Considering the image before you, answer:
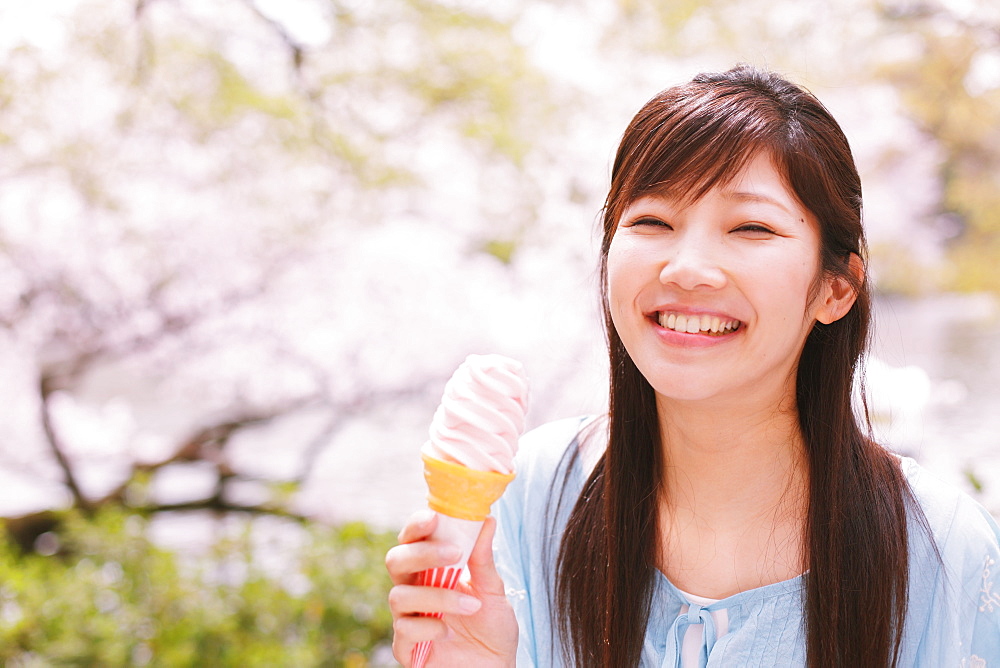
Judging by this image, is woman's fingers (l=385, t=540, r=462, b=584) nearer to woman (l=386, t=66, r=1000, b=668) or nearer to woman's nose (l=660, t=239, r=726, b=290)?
woman (l=386, t=66, r=1000, b=668)

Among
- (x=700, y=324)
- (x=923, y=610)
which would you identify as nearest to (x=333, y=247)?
(x=700, y=324)

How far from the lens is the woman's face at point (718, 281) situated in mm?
1245

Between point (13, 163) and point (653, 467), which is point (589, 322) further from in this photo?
point (13, 163)

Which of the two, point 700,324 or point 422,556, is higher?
point 700,324

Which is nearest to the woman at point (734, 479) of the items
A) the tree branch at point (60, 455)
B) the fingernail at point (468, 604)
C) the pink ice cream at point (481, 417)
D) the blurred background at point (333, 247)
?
the fingernail at point (468, 604)

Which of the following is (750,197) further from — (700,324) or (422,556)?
(422,556)

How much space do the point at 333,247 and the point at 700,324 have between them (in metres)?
2.62

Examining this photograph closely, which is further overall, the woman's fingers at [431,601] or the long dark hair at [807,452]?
the long dark hair at [807,452]

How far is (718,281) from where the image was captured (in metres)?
1.23

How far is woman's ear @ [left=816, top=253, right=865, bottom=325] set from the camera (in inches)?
54.4

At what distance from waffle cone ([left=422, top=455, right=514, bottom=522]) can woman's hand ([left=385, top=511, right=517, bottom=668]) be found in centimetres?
3

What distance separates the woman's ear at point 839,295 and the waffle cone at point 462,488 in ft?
2.00

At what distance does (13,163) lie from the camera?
3467 mm

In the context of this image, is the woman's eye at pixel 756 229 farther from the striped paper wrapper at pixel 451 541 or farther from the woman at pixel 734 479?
the striped paper wrapper at pixel 451 541
